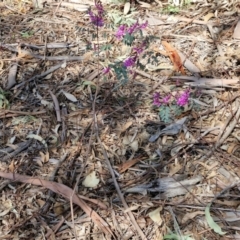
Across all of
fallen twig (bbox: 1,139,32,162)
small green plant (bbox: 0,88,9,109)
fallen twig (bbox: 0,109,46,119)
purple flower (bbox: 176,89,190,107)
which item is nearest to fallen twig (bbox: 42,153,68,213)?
fallen twig (bbox: 1,139,32,162)

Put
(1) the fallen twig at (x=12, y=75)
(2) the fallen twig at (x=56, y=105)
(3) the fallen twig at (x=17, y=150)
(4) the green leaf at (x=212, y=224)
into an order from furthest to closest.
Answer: (1) the fallen twig at (x=12, y=75) → (2) the fallen twig at (x=56, y=105) → (3) the fallen twig at (x=17, y=150) → (4) the green leaf at (x=212, y=224)

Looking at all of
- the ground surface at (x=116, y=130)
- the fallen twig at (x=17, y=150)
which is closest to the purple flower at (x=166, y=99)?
the ground surface at (x=116, y=130)

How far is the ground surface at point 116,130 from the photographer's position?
1.87 metres

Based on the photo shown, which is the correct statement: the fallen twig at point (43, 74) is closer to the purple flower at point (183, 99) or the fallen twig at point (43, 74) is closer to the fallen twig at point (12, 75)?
the fallen twig at point (12, 75)

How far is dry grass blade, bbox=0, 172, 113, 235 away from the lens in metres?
1.84

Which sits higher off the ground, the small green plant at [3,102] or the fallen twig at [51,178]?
the small green plant at [3,102]

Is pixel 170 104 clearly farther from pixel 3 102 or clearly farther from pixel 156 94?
pixel 3 102

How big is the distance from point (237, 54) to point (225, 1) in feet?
1.59

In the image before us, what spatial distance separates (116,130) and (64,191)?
38 cm

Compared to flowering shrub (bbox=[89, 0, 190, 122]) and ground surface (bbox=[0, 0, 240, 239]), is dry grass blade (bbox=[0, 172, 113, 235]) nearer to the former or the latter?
ground surface (bbox=[0, 0, 240, 239])

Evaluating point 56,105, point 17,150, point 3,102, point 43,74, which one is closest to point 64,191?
point 17,150

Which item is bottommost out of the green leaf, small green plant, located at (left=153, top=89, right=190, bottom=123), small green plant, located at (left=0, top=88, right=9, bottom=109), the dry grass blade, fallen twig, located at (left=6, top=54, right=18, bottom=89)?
the dry grass blade

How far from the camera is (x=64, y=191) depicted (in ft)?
6.34

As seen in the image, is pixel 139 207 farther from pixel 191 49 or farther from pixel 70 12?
pixel 70 12
